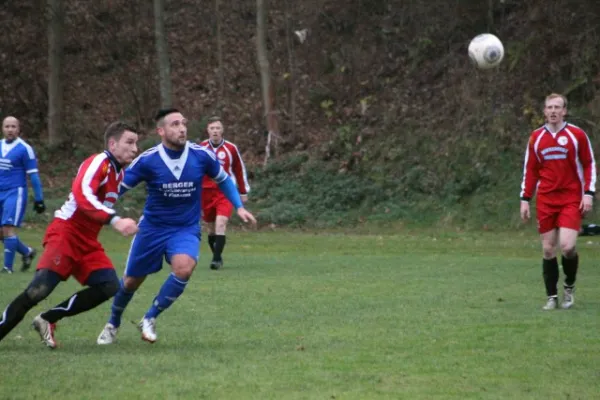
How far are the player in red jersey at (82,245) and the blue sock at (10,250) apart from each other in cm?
732

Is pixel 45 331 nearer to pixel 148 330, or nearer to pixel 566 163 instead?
pixel 148 330

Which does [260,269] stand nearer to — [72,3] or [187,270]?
[187,270]

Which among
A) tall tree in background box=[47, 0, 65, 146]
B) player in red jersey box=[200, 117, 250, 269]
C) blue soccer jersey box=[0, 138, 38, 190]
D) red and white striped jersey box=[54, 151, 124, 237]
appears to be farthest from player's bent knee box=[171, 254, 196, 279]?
tall tree in background box=[47, 0, 65, 146]

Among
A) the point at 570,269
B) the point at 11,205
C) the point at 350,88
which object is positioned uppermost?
the point at 350,88

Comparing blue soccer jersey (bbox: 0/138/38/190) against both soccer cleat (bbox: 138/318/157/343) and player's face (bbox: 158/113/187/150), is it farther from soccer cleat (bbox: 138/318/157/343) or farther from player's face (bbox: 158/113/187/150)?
soccer cleat (bbox: 138/318/157/343)

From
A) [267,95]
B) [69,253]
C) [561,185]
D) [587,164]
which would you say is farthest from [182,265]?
[267,95]

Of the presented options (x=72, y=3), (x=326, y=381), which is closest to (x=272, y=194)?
(x=72, y=3)

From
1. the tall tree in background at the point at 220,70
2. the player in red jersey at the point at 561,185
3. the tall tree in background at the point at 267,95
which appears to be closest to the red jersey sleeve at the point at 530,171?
the player in red jersey at the point at 561,185

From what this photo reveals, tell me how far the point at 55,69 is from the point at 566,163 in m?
22.1

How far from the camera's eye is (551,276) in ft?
36.4

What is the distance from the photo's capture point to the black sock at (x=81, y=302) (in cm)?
858

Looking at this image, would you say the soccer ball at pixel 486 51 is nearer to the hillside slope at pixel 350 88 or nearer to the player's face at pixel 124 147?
the hillside slope at pixel 350 88

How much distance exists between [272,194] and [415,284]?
561 inches

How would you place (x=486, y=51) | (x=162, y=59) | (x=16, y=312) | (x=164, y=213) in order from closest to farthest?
(x=16, y=312) < (x=164, y=213) < (x=486, y=51) < (x=162, y=59)
